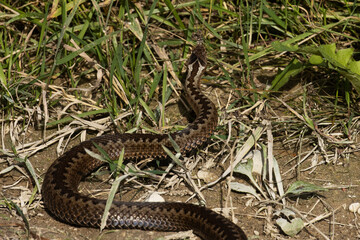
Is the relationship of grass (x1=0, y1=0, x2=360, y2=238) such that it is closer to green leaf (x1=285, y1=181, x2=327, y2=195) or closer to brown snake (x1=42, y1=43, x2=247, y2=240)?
brown snake (x1=42, y1=43, x2=247, y2=240)

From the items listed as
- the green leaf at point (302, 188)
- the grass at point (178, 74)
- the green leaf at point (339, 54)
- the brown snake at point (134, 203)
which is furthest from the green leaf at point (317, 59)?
the green leaf at point (302, 188)

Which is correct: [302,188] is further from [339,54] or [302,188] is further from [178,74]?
[178,74]

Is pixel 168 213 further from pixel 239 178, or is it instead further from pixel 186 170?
pixel 239 178

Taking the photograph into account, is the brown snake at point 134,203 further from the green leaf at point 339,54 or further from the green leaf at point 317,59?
the green leaf at point 339,54

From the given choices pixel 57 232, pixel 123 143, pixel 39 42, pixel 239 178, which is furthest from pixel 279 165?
pixel 39 42

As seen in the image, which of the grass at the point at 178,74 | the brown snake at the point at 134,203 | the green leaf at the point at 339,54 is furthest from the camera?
the grass at the point at 178,74
